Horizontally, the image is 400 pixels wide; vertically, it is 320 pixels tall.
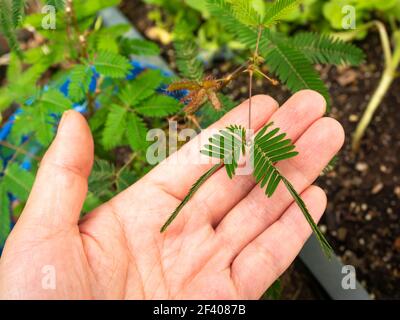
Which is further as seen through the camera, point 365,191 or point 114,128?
point 365,191

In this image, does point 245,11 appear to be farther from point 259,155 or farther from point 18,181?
point 18,181

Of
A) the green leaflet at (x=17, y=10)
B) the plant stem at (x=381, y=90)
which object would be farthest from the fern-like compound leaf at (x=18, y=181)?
the plant stem at (x=381, y=90)

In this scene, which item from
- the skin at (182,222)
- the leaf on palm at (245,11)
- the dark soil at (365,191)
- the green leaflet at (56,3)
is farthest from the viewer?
the dark soil at (365,191)

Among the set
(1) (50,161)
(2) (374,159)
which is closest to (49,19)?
(1) (50,161)

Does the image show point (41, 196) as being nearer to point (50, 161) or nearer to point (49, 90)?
point (50, 161)

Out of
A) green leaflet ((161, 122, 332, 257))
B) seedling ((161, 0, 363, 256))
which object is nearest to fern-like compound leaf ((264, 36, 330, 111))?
seedling ((161, 0, 363, 256))

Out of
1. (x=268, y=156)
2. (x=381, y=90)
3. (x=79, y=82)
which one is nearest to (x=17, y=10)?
(x=79, y=82)

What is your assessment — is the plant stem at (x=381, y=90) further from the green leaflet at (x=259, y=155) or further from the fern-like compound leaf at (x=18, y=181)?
the fern-like compound leaf at (x=18, y=181)
